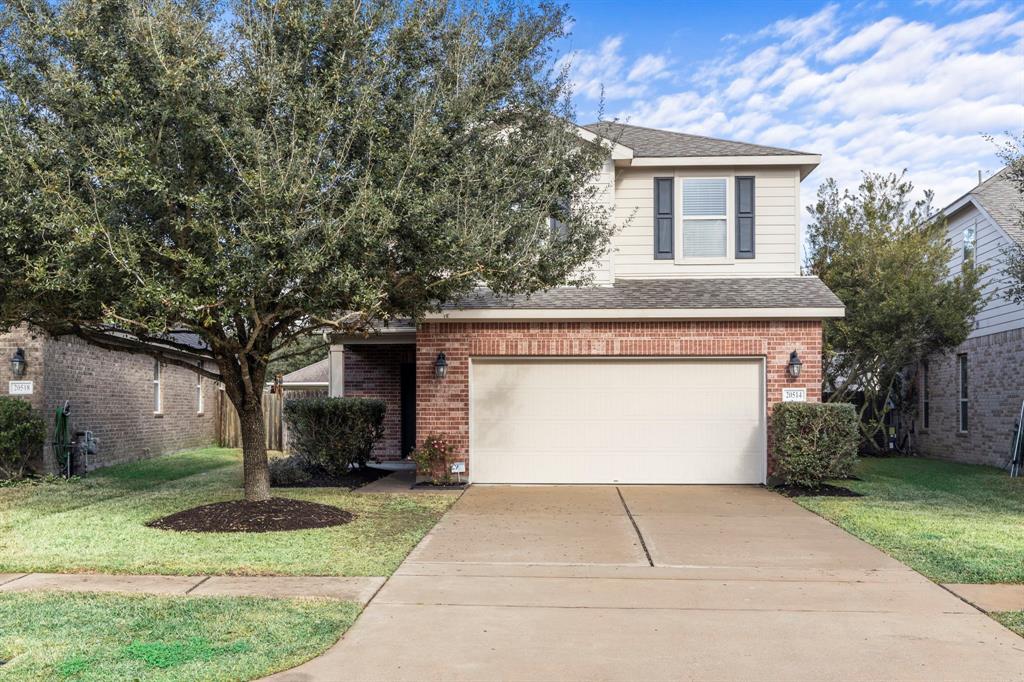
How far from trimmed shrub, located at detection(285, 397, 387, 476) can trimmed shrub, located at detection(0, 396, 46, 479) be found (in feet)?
13.5

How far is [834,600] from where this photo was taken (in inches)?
253

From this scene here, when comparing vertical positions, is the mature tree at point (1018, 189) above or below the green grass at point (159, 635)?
above

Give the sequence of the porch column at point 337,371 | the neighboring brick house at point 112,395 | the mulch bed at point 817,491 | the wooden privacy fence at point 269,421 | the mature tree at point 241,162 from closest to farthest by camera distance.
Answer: the mature tree at point 241,162 < the mulch bed at point 817,491 < the neighboring brick house at point 112,395 < the porch column at point 337,371 < the wooden privacy fence at point 269,421

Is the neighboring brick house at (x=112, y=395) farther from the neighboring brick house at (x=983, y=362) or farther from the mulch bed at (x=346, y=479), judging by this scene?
the neighboring brick house at (x=983, y=362)

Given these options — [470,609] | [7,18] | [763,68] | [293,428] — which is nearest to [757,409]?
[763,68]

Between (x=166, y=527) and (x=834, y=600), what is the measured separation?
682cm

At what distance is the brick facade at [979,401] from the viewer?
16.9 metres

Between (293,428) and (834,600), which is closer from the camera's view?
(834,600)

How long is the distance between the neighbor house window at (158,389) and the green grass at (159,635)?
14.1m

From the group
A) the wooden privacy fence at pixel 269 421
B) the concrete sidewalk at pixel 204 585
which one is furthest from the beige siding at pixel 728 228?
the wooden privacy fence at pixel 269 421

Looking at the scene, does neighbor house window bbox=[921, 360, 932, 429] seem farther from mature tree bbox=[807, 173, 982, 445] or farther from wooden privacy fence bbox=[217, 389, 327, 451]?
wooden privacy fence bbox=[217, 389, 327, 451]

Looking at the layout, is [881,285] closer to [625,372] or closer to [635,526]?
[625,372]

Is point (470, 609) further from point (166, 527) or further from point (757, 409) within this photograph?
point (757, 409)

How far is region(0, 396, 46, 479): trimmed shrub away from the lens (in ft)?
45.5
